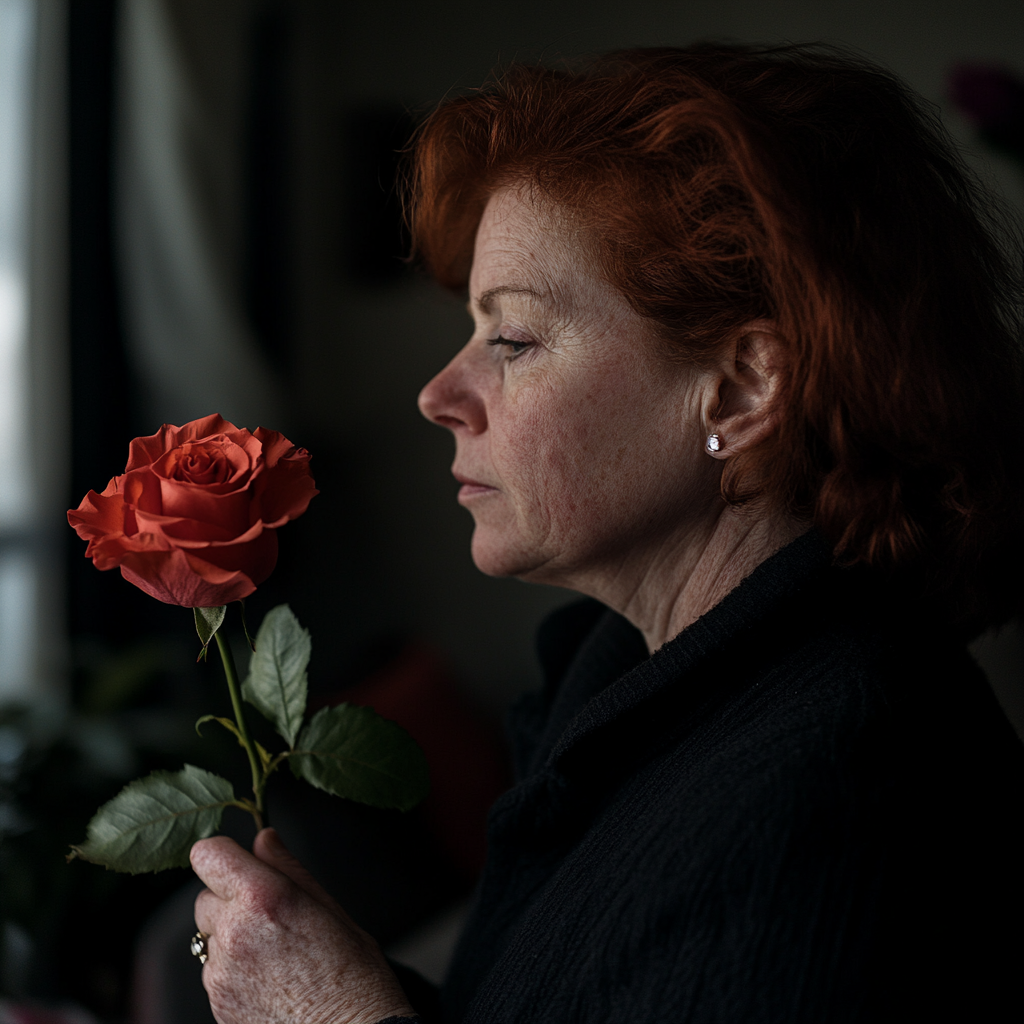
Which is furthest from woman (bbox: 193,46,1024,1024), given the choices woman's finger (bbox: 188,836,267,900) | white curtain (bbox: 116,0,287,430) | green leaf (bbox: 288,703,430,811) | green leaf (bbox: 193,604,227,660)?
white curtain (bbox: 116,0,287,430)

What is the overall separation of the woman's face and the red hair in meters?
0.03

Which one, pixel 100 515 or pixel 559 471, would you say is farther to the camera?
pixel 559 471

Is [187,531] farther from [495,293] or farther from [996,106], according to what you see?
[996,106]

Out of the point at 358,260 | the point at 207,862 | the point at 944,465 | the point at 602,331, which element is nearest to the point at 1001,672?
the point at 944,465

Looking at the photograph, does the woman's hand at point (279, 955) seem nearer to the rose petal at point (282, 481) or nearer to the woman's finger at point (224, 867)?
the woman's finger at point (224, 867)

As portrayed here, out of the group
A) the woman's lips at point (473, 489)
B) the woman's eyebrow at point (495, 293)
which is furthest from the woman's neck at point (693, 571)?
the woman's eyebrow at point (495, 293)

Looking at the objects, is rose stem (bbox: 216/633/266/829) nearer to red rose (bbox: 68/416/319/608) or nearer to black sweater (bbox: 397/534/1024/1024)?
red rose (bbox: 68/416/319/608)

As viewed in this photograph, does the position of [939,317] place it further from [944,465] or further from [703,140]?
[703,140]

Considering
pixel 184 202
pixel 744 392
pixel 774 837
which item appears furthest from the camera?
pixel 184 202

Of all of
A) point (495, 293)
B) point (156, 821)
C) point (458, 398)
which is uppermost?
point (495, 293)

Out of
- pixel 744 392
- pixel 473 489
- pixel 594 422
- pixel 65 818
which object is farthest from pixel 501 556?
pixel 65 818

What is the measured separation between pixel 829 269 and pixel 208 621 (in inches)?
23.2

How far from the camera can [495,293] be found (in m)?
0.89

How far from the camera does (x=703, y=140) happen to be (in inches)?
30.5
